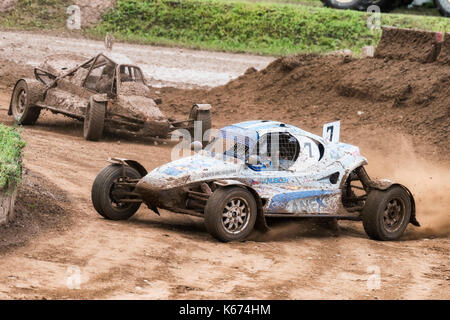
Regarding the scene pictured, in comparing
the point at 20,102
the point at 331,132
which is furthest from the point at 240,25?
the point at 331,132

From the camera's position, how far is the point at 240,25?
2970 cm

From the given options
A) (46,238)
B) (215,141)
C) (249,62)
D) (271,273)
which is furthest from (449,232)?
(249,62)

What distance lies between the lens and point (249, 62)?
27.7m

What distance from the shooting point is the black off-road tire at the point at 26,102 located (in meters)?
19.1

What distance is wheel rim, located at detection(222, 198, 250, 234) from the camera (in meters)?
11.8

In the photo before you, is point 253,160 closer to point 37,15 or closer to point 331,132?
point 331,132

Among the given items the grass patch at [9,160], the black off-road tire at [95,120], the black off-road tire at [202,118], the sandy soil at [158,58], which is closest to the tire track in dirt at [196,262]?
the grass patch at [9,160]

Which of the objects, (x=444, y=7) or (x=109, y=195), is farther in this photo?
(x=444, y=7)

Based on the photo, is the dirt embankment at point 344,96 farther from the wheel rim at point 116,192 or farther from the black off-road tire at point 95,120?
the wheel rim at point 116,192

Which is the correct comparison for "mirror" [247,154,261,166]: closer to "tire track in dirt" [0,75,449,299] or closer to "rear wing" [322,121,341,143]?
"tire track in dirt" [0,75,449,299]

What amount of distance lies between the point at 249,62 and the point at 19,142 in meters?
16.1

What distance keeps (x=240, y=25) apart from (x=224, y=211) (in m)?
18.6

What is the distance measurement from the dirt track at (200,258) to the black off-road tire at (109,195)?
16cm

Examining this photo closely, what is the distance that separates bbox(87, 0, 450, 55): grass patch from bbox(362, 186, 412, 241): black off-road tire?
51.6ft
